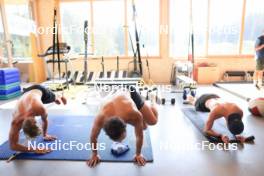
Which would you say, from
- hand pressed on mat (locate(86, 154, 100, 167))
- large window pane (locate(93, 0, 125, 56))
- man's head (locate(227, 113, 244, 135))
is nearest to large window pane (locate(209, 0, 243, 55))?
large window pane (locate(93, 0, 125, 56))

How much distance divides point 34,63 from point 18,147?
564cm

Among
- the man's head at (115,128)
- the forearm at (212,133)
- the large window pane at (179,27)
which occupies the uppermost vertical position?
the large window pane at (179,27)

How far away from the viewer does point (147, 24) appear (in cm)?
759

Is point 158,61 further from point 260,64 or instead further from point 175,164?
point 175,164

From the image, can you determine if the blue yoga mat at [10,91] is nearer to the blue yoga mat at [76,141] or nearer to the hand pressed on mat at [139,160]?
the blue yoga mat at [76,141]

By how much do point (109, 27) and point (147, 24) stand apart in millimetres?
1374

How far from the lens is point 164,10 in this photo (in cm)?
734

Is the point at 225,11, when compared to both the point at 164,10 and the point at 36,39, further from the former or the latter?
the point at 36,39

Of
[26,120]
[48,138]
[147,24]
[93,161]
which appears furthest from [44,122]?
[147,24]

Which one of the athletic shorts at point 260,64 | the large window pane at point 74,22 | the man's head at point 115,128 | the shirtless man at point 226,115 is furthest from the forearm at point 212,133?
the large window pane at point 74,22

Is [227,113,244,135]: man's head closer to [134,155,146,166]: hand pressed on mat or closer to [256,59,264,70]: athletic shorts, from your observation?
[134,155,146,166]: hand pressed on mat

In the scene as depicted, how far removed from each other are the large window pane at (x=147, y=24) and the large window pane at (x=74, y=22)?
1606 millimetres

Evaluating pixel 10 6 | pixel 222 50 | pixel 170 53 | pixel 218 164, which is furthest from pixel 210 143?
pixel 10 6

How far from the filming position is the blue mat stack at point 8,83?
5363mm
